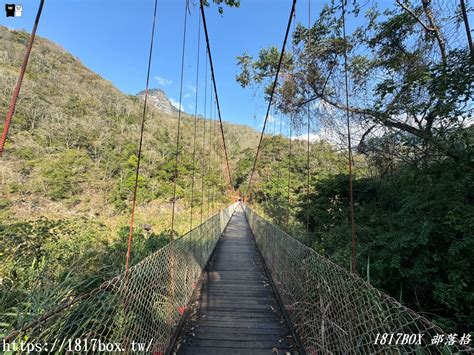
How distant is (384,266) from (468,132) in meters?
1.80

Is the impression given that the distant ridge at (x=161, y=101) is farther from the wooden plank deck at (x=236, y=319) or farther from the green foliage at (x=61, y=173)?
the wooden plank deck at (x=236, y=319)

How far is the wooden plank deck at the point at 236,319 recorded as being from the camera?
5.76ft

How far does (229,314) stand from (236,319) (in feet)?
0.39

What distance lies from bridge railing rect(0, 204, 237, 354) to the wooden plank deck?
20cm

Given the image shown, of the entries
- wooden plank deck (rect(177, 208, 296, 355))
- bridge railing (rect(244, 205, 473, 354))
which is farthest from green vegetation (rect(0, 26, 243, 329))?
bridge railing (rect(244, 205, 473, 354))

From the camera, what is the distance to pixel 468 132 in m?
2.62

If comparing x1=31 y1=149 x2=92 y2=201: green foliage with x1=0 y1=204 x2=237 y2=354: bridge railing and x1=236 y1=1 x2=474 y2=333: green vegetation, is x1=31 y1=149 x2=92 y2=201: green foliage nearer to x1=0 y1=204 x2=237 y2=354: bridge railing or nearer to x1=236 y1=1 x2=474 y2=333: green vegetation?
x1=236 y1=1 x2=474 y2=333: green vegetation

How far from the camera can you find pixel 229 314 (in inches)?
88.3

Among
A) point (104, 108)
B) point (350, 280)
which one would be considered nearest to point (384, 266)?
point (350, 280)

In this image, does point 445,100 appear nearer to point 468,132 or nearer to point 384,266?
point 468,132

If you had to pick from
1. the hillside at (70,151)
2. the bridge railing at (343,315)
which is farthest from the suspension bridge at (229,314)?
the hillside at (70,151)

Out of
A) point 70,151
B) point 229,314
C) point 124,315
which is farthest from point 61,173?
point 124,315

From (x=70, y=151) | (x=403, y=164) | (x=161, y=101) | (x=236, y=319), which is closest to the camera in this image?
(x=236, y=319)

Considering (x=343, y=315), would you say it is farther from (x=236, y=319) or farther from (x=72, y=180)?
(x=72, y=180)
